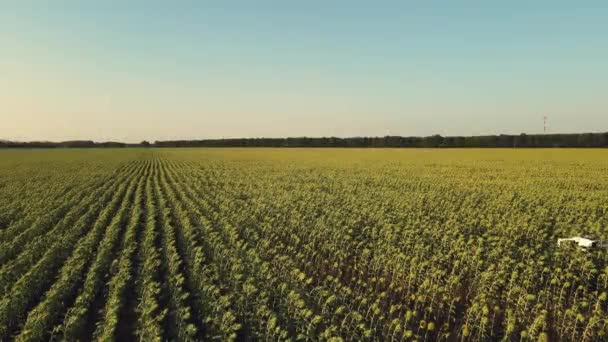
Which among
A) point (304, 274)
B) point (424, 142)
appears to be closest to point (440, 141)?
point (424, 142)

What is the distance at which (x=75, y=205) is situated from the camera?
52.2 feet

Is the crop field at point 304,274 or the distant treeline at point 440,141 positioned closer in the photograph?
the crop field at point 304,274

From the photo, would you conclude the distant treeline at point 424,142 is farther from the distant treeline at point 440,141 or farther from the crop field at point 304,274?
the crop field at point 304,274

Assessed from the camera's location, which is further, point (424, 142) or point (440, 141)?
point (424, 142)

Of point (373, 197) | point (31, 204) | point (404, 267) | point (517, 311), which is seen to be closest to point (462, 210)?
point (373, 197)

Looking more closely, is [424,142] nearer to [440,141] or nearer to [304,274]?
[440,141]

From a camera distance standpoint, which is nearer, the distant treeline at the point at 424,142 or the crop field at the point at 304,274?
the crop field at the point at 304,274

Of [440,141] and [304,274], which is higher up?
[440,141]

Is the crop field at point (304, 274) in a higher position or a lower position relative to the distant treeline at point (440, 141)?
lower

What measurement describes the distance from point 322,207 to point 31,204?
12350mm

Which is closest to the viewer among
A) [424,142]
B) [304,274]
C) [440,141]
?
[304,274]

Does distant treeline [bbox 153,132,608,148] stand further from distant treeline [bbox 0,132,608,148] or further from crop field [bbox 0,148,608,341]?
crop field [bbox 0,148,608,341]

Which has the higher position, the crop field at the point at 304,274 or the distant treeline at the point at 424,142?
the distant treeline at the point at 424,142

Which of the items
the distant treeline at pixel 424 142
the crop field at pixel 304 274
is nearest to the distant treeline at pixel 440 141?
the distant treeline at pixel 424 142
